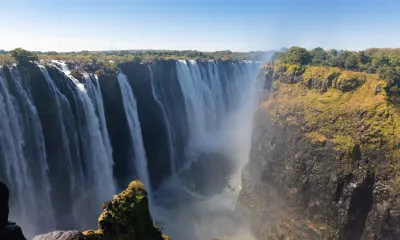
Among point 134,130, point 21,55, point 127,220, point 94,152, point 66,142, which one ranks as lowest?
point 94,152

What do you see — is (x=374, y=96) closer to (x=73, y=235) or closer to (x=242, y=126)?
(x=73, y=235)

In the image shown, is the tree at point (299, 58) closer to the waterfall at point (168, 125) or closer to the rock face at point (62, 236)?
the waterfall at point (168, 125)

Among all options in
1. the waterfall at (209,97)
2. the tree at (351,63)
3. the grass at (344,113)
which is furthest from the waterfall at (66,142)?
the tree at (351,63)

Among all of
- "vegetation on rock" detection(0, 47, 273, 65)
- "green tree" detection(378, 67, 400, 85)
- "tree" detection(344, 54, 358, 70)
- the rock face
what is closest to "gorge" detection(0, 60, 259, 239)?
"vegetation on rock" detection(0, 47, 273, 65)

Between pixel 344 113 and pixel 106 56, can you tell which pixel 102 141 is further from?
pixel 106 56

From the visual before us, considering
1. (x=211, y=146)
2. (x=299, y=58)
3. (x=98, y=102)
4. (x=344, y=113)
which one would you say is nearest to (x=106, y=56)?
(x=98, y=102)

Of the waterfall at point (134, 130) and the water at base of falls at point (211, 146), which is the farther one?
the waterfall at point (134, 130)
